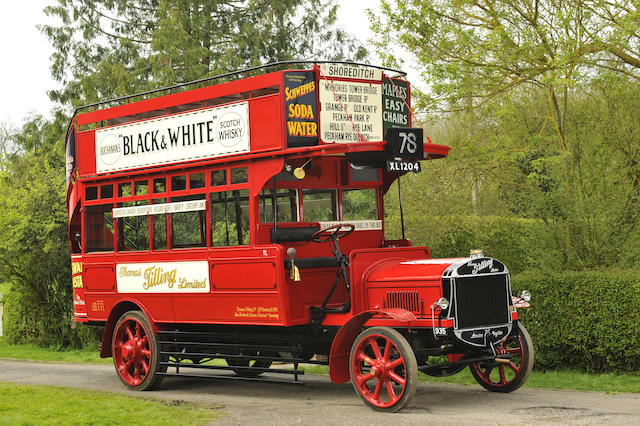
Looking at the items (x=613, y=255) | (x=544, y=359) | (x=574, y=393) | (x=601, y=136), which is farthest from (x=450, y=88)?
(x=574, y=393)

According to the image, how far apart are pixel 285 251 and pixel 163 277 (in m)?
2.26

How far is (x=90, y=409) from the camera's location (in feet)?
33.7

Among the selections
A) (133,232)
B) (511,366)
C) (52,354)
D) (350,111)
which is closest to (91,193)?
(133,232)

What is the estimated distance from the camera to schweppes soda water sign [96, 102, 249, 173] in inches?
459

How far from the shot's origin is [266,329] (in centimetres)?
1174

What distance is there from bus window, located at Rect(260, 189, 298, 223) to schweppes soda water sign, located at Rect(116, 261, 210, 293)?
1146mm

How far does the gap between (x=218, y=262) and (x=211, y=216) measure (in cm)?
60

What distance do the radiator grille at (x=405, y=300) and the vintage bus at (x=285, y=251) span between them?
20 mm

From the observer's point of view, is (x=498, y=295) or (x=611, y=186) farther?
(x=611, y=186)

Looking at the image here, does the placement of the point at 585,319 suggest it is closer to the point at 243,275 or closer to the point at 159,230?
the point at 243,275

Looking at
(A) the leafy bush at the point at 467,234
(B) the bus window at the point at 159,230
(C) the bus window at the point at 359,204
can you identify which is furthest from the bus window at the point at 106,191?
(A) the leafy bush at the point at 467,234

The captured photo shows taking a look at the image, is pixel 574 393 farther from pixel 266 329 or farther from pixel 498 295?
pixel 266 329

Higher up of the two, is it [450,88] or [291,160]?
[450,88]

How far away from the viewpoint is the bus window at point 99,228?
534 inches
